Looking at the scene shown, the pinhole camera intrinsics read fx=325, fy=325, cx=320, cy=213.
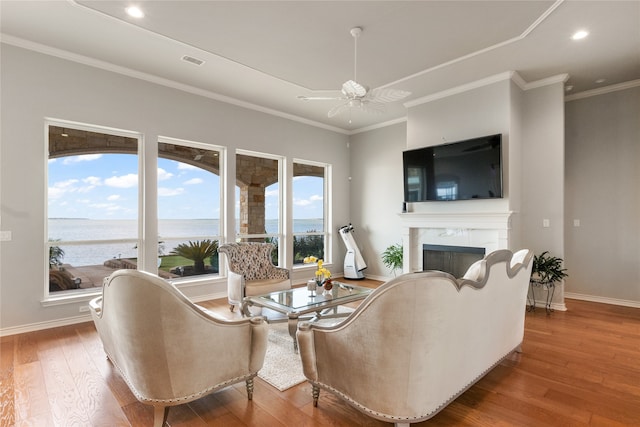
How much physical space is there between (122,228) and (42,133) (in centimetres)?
139

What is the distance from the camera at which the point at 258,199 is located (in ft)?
19.2

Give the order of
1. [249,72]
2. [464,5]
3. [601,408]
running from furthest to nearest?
[249,72] → [464,5] → [601,408]

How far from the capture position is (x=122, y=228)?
172 inches

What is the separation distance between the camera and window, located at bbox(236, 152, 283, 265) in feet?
18.4

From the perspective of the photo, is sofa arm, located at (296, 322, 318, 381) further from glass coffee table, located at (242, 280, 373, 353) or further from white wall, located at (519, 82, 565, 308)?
white wall, located at (519, 82, 565, 308)

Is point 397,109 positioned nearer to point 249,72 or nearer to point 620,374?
point 249,72

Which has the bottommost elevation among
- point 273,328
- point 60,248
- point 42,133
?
point 273,328

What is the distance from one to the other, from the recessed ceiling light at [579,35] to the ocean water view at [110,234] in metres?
5.15

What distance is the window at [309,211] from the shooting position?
6.43 metres

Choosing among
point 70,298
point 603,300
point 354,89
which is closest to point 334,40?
point 354,89

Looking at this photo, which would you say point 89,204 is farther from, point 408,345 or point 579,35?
point 579,35

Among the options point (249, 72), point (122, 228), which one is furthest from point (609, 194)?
point (122, 228)

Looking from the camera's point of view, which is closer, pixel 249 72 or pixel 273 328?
pixel 273 328

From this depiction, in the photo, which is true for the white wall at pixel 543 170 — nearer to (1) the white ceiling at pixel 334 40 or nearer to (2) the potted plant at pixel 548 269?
(2) the potted plant at pixel 548 269
